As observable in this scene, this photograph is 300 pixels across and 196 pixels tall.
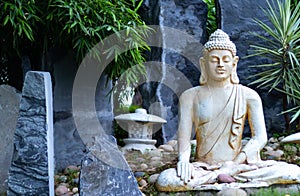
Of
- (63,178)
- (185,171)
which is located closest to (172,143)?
(63,178)

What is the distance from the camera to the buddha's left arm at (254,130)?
16.6ft

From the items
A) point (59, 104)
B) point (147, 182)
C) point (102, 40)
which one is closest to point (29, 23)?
point (102, 40)

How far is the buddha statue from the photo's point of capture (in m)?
4.97

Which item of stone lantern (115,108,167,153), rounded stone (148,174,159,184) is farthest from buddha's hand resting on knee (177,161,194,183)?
stone lantern (115,108,167,153)

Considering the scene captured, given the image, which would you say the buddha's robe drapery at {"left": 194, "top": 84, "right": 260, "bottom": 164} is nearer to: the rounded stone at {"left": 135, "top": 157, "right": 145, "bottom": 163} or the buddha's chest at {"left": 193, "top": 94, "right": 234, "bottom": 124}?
the buddha's chest at {"left": 193, "top": 94, "right": 234, "bottom": 124}

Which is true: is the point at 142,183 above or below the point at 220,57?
below

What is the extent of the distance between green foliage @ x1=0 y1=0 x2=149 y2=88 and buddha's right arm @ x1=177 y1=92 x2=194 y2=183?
1080 mm

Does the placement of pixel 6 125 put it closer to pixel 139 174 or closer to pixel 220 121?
pixel 139 174

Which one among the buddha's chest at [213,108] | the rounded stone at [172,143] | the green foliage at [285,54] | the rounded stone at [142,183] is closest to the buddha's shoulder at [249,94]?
the buddha's chest at [213,108]

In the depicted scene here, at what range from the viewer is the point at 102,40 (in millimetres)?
5859

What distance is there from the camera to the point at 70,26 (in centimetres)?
550

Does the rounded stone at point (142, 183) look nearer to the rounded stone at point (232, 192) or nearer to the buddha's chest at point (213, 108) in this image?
the buddha's chest at point (213, 108)

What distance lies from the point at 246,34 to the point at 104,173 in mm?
4662

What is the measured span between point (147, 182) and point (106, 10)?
6.40 ft
